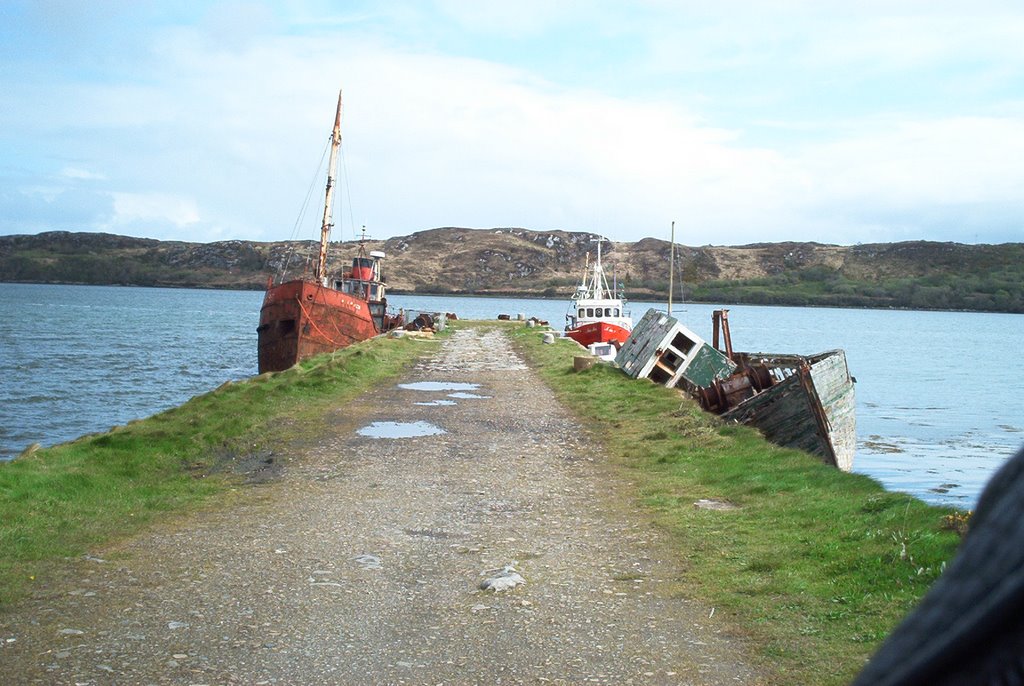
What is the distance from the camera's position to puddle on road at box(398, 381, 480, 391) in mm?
22125

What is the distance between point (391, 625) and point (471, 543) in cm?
229

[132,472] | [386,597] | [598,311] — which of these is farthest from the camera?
[598,311]

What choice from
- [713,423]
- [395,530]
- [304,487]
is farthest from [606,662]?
[713,423]

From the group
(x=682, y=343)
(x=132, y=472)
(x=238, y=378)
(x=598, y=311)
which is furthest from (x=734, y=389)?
(x=598, y=311)

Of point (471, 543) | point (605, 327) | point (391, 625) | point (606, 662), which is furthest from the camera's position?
point (605, 327)

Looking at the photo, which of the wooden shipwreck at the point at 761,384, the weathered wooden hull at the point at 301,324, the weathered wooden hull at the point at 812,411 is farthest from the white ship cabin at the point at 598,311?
the weathered wooden hull at the point at 812,411

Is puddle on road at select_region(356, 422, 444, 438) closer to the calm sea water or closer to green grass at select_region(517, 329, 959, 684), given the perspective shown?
green grass at select_region(517, 329, 959, 684)

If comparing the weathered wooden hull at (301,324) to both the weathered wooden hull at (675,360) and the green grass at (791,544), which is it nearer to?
the weathered wooden hull at (675,360)

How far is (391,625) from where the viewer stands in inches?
254

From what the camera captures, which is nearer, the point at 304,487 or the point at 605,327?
the point at 304,487

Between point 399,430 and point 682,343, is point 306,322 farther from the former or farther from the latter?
point 399,430

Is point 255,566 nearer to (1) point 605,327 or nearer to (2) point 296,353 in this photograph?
(2) point 296,353

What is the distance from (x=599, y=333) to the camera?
47.1 m

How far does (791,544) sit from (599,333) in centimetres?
3887
